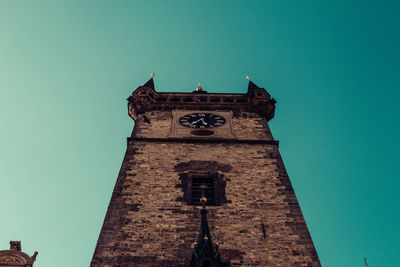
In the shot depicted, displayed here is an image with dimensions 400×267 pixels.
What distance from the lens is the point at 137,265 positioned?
9922 millimetres

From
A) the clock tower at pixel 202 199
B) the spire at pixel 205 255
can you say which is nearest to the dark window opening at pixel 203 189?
the clock tower at pixel 202 199

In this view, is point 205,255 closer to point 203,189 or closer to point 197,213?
point 197,213

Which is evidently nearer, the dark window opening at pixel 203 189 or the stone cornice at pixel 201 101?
the dark window opening at pixel 203 189

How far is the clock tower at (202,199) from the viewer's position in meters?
10.3

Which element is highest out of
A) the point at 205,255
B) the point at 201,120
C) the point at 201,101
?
the point at 201,101

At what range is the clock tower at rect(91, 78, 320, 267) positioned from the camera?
1027 centimetres

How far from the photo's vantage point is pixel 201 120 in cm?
1812

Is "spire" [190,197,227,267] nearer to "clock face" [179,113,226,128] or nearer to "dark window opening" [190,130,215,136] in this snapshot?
"dark window opening" [190,130,215,136]

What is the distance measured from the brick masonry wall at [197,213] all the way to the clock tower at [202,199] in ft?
0.08

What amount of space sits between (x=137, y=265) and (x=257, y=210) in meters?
3.67

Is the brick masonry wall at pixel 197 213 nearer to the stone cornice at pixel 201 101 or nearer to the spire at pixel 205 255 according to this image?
the spire at pixel 205 255

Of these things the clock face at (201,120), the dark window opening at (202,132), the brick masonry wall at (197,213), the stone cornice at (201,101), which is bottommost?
the brick masonry wall at (197,213)

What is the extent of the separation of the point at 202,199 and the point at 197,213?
2.49ft

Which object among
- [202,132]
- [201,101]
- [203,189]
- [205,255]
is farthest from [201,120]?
[205,255]
